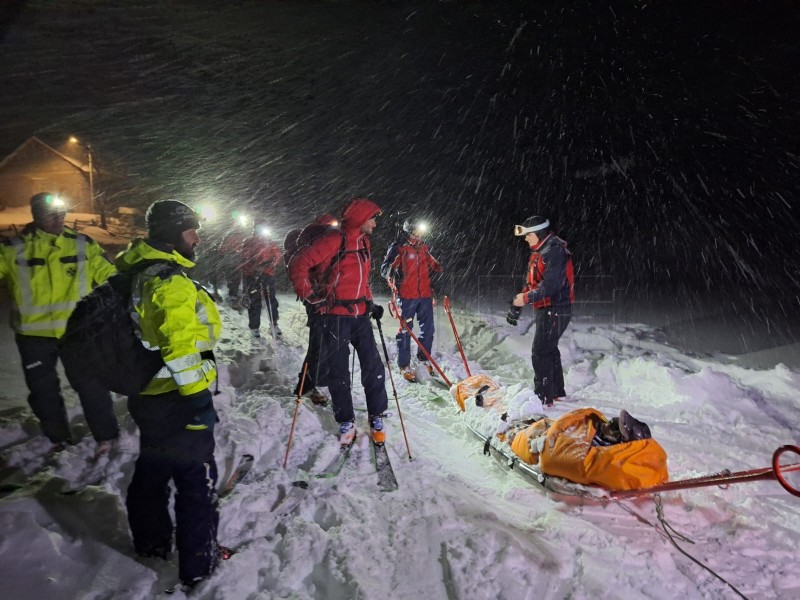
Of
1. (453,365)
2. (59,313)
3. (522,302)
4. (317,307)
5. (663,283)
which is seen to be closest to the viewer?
(59,313)

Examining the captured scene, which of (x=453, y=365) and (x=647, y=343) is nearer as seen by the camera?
(x=453, y=365)

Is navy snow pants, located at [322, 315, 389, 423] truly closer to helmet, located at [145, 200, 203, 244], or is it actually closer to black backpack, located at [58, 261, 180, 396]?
helmet, located at [145, 200, 203, 244]

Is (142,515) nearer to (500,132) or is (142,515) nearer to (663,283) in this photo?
(663,283)

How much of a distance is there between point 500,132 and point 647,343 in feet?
60.4

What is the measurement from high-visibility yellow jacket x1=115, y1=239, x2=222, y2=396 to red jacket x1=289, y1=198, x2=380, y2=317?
67.3 inches

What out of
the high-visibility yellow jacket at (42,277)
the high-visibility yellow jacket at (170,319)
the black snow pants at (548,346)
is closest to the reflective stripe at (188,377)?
the high-visibility yellow jacket at (170,319)

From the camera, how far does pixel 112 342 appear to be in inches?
80.4

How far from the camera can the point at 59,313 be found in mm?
3332

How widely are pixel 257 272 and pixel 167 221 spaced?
20.6ft

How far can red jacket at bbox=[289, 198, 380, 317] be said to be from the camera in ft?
12.8

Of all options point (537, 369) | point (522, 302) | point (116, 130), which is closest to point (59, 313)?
point (522, 302)

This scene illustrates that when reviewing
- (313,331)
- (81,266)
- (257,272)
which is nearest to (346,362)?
(313,331)

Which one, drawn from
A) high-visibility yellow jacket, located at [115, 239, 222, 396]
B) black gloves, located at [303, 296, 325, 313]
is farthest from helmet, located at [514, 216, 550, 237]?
high-visibility yellow jacket, located at [115, 239, 222, 396]

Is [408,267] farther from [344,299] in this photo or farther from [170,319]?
[170,319]
